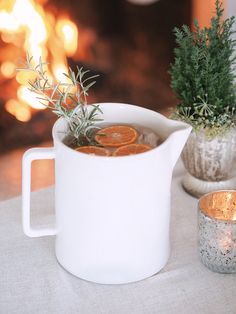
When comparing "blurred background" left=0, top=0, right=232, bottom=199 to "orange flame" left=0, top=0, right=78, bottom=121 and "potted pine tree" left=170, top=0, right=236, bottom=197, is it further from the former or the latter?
"potted pine tree" left=170, top=0, right=236, bottom=197

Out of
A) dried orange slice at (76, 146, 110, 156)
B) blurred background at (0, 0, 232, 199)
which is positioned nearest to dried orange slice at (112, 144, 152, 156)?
dried orange slice at (76, 146, 110, 156)

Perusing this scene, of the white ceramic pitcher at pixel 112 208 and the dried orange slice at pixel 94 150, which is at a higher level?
the dried orange slice at pixel 94 150

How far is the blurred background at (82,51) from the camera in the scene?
4.62 ft

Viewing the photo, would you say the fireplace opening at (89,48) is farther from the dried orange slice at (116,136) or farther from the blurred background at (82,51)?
the dried orange slice at (116,136)

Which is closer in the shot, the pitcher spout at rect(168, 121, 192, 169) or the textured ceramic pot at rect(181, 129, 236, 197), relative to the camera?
the pitcher spout at rect(168, 121, 192, 169)

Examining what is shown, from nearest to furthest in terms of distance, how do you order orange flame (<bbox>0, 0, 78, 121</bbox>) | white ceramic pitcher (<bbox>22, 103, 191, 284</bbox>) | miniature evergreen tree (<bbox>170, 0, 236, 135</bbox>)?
1. white ceramic pitcher (<bbox>22, 103, 191, 284</bbox>)
2. miniature evergreen tree (<bbox>170, 0, 236, 135</bbox>)
3. orange flame (<bbox>0, 0, 78, 121</bbox>)

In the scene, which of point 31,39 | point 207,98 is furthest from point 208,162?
point 31,39

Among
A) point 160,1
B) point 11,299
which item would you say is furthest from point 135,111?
point 160,1

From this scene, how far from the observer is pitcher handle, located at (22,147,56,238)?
0.64m

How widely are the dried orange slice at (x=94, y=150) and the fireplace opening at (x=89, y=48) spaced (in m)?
0.79

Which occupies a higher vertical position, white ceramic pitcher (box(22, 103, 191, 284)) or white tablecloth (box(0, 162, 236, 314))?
white ceramic pitcher (box(22, 103, 191, 284))

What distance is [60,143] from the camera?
0.63m

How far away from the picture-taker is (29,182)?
0.67 m

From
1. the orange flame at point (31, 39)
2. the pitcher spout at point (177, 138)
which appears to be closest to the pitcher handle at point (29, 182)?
the pitcher spout at point (177, 138)
